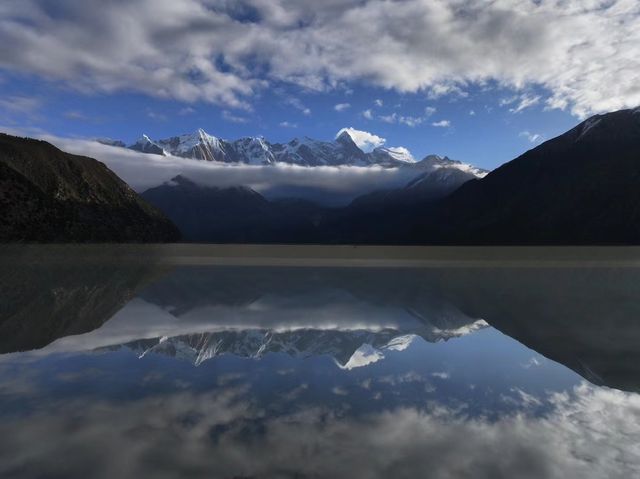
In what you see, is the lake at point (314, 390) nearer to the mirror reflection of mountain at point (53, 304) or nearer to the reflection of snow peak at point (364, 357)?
the reflection of snow peak at point (364, 357)

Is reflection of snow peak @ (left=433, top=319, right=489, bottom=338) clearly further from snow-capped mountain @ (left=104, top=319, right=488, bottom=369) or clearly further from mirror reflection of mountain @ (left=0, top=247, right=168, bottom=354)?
mirror reflection of mountain @ (left=0, top=247, right=168, bottom=354)

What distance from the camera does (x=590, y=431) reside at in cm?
947

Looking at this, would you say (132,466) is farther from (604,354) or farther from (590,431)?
(604,354)

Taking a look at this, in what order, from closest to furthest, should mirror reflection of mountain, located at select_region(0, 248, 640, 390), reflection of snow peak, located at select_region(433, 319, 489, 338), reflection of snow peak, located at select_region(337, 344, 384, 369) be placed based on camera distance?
1. reflection of snow peak, located at select_region(337, 344, 384, 369)
2. mirror reflection of mountain, located at select_region(0, 248, 640, 390)
3. reflection of snow peak, located at select_region(433, 319, 489, 338)

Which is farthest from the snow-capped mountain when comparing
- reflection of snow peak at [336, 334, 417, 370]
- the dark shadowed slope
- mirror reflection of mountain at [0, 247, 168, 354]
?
the dark shadowed slope

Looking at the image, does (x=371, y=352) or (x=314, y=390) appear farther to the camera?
(x=371, y=352)

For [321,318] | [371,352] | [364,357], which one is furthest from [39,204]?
[364,357]

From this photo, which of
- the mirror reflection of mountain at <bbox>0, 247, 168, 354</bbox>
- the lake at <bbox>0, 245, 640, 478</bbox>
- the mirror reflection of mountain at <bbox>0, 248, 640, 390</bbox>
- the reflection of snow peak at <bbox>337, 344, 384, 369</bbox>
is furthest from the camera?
the mirror reflection of mountain at <bbox>0, 247, 168, 354</bbox>

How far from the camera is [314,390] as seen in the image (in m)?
11.8

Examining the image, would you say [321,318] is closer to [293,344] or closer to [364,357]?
[293,344]

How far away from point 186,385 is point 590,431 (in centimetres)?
883

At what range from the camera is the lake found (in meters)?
7.97

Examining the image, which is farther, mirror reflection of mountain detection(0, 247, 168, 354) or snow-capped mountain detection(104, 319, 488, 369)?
mirror reflection of mountain detection(0, 247, 168, 354)

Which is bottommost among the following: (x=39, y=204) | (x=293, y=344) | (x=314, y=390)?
(x=293, y=344)
